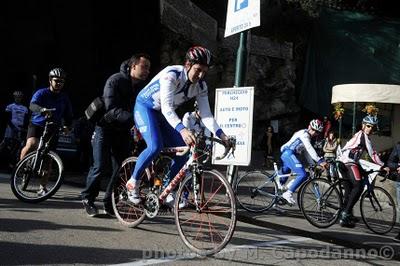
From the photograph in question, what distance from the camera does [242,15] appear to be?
7.97 metres

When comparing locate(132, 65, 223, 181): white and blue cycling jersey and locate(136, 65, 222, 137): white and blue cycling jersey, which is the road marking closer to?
locate(132, 65, 223, 181): white and blue cycling jersey

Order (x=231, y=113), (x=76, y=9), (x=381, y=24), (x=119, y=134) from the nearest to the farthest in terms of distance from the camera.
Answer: (x=119, y=134), (x=231, y=113), (x=76, y=9), (x=381, y=24)

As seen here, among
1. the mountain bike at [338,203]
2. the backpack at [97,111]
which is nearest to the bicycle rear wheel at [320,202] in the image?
the mountain bike at [338,203]

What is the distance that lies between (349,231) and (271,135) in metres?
12.5

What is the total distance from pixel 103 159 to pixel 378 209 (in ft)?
15.2

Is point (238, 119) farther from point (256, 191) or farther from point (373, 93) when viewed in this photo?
point (373, 93)

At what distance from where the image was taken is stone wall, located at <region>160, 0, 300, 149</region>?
65.3 feet

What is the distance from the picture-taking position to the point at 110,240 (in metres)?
5.17

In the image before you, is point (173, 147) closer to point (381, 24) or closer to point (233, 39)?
point (233, 39)

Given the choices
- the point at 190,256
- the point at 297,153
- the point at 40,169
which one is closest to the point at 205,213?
the point at 190,256

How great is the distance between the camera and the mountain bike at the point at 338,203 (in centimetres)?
781

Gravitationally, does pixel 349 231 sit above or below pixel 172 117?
below

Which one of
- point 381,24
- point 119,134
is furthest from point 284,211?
point 381,24

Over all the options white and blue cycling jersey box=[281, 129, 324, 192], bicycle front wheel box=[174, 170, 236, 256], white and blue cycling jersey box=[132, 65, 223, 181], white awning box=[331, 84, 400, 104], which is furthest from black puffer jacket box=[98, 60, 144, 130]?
white awning box=[331, 84, 400, 104]
